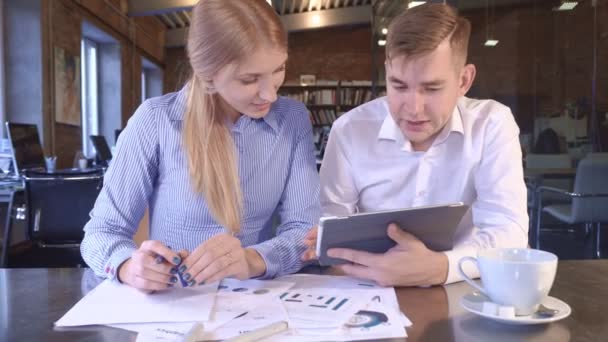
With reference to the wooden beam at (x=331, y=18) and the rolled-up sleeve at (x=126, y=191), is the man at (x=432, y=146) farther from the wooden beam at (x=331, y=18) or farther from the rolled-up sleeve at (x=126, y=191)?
the wooden beam at (x=331, y=18)

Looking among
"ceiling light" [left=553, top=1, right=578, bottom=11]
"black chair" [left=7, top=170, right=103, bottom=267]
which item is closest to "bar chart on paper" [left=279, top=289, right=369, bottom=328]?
"black chair" [left=7, top=170, right=103, bottom=267]

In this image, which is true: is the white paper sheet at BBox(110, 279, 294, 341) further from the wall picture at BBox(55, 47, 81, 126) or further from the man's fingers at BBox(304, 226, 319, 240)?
the wall picture at BBox(55, 47, 81, 126)

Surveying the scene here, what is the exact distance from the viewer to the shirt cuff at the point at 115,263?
0.96m

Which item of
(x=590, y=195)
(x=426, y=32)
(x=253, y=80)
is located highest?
(x=426, y=32)

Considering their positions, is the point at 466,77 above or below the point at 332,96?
below

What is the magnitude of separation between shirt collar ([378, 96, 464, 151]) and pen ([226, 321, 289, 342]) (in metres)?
0.81

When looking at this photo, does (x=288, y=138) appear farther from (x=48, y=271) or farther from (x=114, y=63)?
(x=114, y=63)

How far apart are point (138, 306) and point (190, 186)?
0.41 meters

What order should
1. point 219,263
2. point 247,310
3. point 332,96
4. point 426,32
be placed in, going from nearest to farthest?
point 247,310
point 219,263
point 426,32
point 332,96

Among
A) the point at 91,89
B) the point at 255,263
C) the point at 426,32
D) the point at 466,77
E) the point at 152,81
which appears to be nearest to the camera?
the point at 255,263

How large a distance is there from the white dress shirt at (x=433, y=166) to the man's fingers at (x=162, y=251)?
1.77 feet

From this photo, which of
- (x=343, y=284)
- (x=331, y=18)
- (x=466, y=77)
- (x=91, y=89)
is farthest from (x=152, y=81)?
(x=343, y=284)

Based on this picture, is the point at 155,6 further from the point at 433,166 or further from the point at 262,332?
the point at 262,332

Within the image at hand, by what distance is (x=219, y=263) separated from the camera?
0.90 metres
